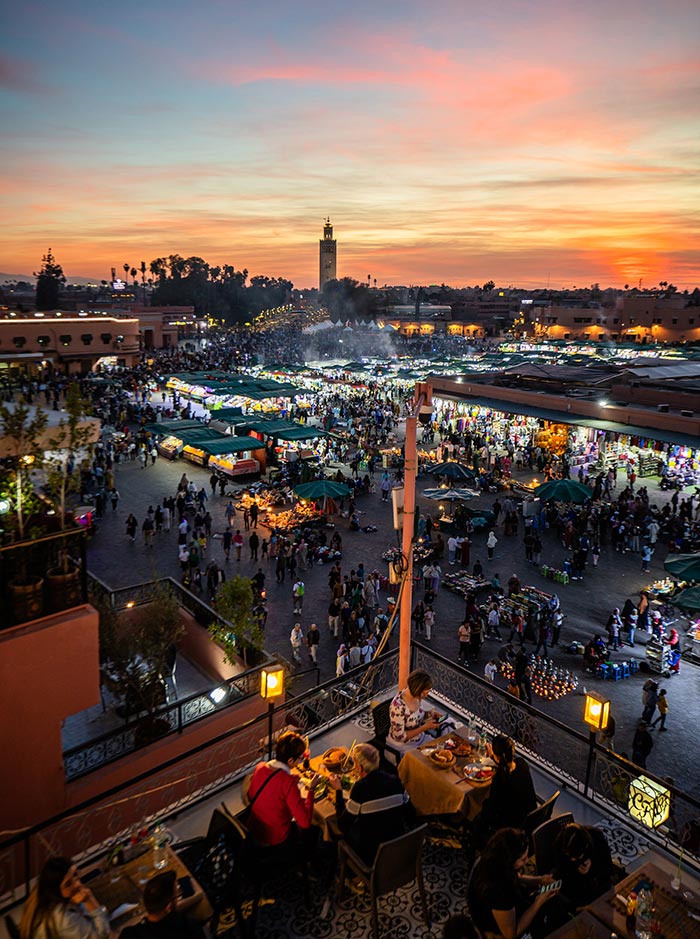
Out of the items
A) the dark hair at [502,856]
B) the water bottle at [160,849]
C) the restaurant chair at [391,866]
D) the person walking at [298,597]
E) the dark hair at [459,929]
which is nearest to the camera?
the dark hair at [459,929]

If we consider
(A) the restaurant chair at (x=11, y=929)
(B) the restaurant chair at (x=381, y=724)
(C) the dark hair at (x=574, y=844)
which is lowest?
(B) the restaurant chair at (x=381, y=724)

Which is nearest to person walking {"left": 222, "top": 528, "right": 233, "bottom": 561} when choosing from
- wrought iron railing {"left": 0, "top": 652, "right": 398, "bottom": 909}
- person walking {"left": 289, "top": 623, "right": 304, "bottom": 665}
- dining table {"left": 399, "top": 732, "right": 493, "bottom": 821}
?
person walking {"left": 289, "top": 623, "right": 304, "bottom": 665}

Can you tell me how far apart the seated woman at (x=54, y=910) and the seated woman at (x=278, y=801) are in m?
1.13

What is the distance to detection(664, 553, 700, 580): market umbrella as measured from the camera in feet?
38.2

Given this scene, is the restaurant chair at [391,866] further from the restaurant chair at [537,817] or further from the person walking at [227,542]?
the person walking at [227,542]

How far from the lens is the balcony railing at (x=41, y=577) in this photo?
5.59m

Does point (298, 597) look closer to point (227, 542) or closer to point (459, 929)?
point (227, 542)

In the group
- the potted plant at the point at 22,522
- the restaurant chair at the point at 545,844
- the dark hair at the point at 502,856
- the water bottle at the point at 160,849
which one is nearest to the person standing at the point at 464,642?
the restaurant chair at the point at 545,844

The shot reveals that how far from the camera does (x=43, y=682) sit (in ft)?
18.7

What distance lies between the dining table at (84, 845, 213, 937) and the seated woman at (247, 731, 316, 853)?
18.8 inches

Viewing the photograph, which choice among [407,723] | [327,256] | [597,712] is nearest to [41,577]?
[407,723]

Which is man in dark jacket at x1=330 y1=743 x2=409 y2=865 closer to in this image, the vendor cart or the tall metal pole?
the tall metal pole

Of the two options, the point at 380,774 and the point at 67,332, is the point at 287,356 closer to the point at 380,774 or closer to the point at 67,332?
the point at 67,332

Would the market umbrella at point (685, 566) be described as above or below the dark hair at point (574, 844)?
below
